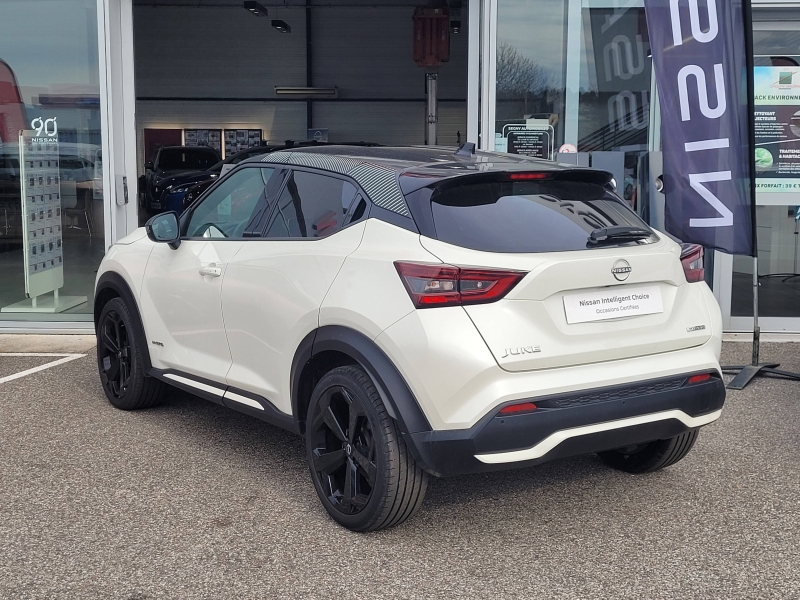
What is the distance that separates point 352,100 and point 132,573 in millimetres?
26461

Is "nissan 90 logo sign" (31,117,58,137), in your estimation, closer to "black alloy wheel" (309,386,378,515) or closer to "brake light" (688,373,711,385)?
"black alloy wheel" (309,386,378,515)

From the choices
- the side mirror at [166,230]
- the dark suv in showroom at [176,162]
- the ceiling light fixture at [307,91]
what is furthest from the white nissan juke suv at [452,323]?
the ceiling light fixture at [307,91]

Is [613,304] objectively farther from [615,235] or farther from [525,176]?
[525,176]

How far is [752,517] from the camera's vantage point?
3.83m

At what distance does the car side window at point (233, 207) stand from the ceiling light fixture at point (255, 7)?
72.2 ft

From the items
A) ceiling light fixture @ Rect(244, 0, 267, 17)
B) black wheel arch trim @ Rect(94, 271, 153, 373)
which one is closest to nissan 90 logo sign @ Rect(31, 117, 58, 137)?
black wheel arch trim @ Rect(94, 271, 153, 373)

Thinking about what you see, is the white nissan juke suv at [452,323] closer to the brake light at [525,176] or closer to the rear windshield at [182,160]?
the brake light at [525,176]

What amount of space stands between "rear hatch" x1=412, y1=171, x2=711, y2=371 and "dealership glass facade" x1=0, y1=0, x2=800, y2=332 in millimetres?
4845

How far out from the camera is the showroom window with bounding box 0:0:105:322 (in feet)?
27.4


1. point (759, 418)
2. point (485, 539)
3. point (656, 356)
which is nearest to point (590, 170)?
point (656, 356)

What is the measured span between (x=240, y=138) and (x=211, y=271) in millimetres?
25283

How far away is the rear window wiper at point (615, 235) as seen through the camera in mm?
3537

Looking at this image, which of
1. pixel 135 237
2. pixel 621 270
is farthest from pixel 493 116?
pixel 621 270

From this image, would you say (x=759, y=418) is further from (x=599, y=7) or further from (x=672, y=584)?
(x=599, y=7)
